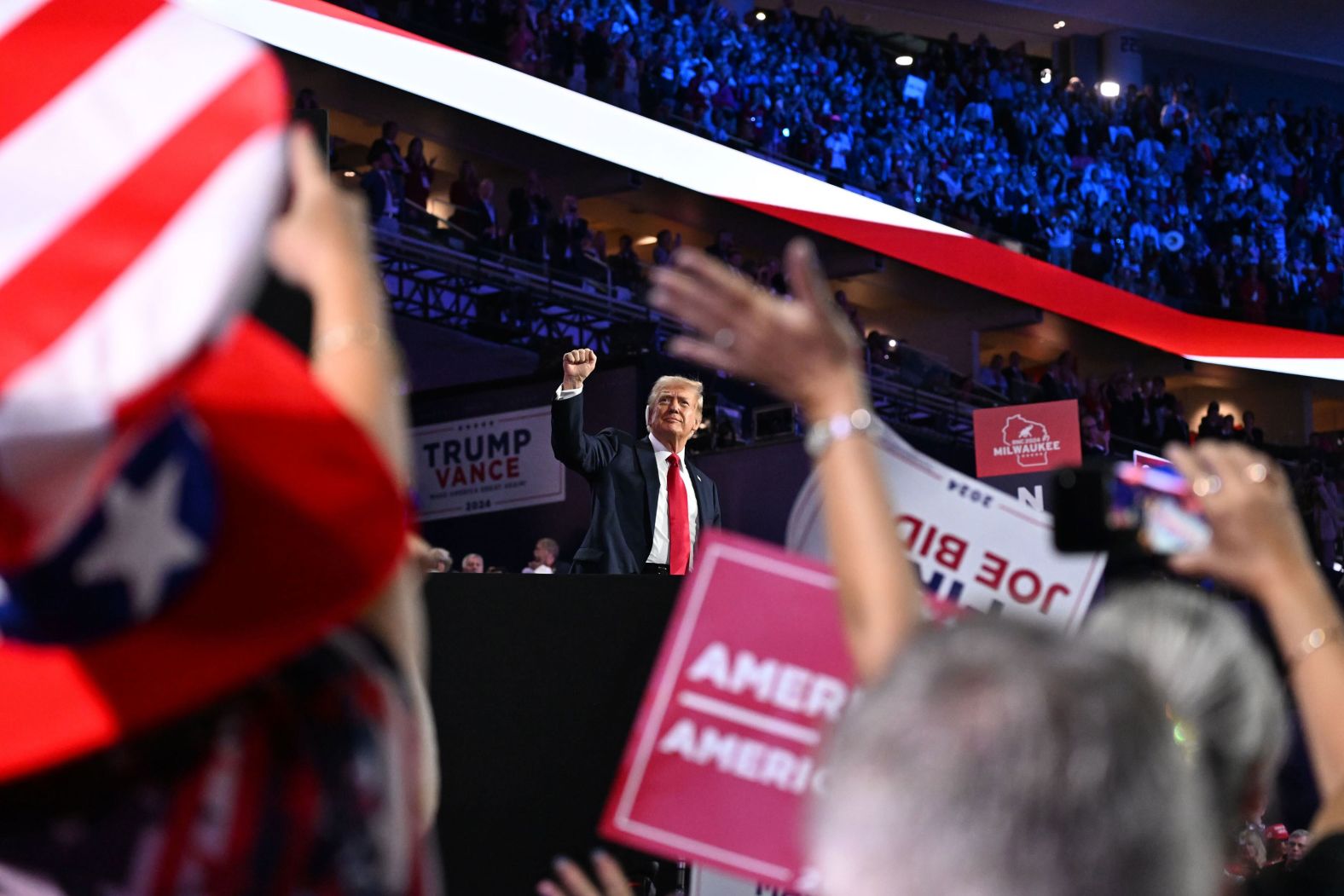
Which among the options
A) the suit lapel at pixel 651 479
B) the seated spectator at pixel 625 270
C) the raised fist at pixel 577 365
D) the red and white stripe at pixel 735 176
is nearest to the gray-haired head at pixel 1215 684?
the raised fist at pixel 577 365

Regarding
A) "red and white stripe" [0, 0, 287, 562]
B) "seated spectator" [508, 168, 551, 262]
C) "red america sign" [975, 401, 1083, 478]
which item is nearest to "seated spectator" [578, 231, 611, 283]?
"seated spectator" [508, 168, 551, 262]

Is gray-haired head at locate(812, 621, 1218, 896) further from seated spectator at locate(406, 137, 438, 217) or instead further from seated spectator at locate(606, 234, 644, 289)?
seated spectator at locate(606, 234, 644, 289)

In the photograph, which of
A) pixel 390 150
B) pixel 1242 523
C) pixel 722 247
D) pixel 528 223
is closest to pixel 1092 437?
pixel 722 247

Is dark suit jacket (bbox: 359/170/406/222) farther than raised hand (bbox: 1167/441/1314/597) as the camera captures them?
Yes

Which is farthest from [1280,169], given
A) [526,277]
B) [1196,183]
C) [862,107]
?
[526,277]

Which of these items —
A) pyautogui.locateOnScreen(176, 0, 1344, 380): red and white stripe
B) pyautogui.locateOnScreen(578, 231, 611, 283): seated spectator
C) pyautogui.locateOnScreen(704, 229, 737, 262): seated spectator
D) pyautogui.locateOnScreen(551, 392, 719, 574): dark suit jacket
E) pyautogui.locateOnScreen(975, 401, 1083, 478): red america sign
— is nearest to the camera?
pyautogui.locateOnScreen(551, 392, 719, 574): dark suit jacket

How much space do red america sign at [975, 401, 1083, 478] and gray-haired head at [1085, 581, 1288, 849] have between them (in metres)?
6.43

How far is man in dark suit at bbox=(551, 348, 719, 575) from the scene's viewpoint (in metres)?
4.48

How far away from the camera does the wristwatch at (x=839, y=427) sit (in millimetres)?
977

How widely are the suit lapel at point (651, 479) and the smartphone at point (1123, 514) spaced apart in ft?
11.6

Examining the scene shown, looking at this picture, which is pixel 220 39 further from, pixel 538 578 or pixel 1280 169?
pixel 1280 169

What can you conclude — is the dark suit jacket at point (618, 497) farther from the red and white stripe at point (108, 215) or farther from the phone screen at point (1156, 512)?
the red and white stripe at point (108, 215)

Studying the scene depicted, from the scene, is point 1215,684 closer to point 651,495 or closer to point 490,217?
point 651,495

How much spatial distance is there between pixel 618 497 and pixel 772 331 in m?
3.63
